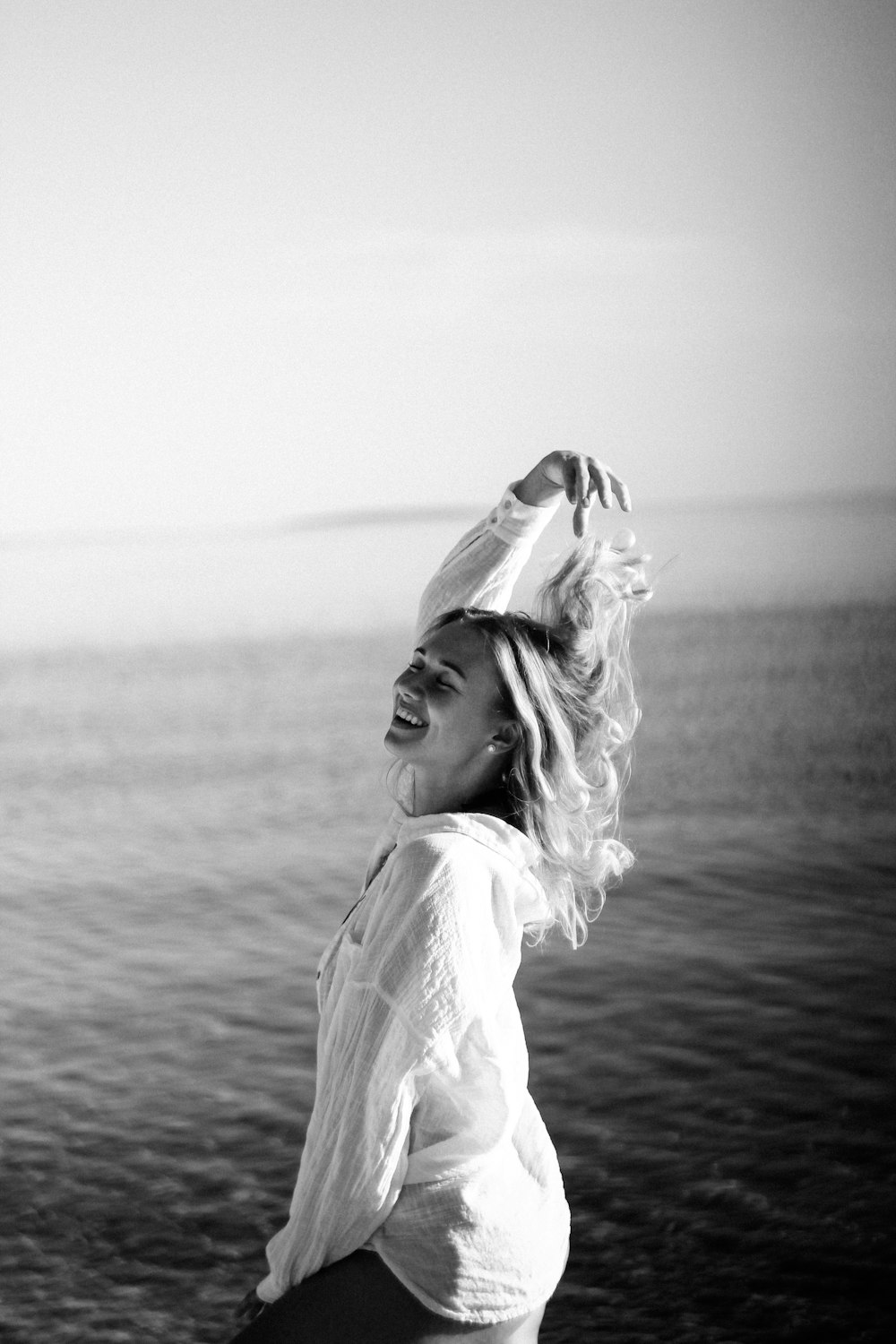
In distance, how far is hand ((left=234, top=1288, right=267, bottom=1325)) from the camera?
48.6 inches

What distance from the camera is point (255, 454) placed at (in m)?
11.4

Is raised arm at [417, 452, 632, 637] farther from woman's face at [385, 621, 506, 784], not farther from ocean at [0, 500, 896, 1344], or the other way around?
ocean at [0, 500, 896, 1344]

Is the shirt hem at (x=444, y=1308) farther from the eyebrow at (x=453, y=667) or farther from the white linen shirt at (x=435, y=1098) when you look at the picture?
the eyebrow at (x=453, y=667)

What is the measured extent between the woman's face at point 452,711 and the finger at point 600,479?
18cm

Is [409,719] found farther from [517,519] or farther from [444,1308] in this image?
[444,1308]

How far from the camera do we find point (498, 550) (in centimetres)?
155

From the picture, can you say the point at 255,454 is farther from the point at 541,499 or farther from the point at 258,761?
the point at 541,499

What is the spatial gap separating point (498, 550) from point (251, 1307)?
755 millimetres

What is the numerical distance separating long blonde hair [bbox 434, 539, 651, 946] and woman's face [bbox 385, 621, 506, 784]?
0.01 m

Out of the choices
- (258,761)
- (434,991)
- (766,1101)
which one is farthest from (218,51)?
(434,991)

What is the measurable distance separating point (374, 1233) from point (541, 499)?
728mm

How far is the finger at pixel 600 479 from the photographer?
139 centimetres

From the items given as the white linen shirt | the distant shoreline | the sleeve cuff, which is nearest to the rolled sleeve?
the sleeve cuff

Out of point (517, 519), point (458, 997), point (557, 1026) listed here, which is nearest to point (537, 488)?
point (517, 519)
